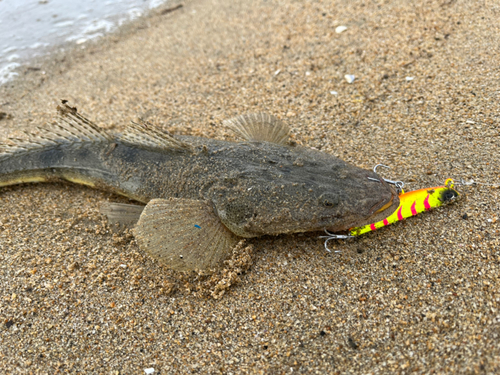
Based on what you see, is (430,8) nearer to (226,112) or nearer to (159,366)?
(226,112)

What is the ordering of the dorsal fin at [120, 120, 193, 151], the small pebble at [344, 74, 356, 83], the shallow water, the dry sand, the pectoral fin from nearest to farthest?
the dry sand < the pectoral fin < the dorsal fin at [120, 120, 193, 151] < the small pebble at [344, 74, 356, 83] < the shallow water

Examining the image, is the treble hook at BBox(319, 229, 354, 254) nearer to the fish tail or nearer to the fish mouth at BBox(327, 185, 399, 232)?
the fish mouth at BBox(327, 185, 399, 232)

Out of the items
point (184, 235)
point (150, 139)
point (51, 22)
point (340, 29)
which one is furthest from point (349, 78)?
point (51, 22)

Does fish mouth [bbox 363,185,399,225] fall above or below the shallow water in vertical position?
below

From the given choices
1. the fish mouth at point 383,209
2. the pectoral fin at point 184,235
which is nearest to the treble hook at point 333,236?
the fish mouth at point 383,209

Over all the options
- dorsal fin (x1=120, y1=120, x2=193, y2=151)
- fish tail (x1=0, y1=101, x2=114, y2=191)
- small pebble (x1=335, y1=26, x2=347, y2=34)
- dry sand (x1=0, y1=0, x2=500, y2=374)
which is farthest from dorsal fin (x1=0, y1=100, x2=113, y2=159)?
small pebble (x1=335, y1=26, x2=347, y2=34)

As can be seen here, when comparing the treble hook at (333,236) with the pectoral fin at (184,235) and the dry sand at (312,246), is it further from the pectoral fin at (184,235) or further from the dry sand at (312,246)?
the pectoral fin at (184,235)

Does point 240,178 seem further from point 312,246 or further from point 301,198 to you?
point 312,246
